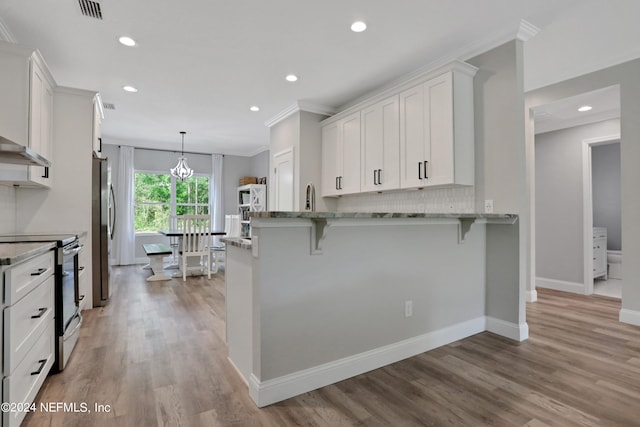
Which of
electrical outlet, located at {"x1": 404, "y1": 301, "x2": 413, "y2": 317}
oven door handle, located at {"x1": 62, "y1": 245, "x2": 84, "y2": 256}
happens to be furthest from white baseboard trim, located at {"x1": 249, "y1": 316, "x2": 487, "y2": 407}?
oven door handle, located at {"x1": 62, "y1": 245, "x2": 84, "y2": 256}

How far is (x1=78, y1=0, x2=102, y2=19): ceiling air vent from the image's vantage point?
250 centimetres

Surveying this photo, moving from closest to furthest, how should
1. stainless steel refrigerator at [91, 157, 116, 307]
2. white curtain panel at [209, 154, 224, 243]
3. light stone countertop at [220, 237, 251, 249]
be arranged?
light stone countertop at [220, 237, 251, 249]
stainless steel refrigerator at [91, 157, 116, 307]
white curtain panel at [209, 154, 224, 243]

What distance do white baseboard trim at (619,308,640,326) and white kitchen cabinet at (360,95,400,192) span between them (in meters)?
2.55

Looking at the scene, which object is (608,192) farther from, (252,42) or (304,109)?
(252,42)

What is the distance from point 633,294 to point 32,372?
191 inches

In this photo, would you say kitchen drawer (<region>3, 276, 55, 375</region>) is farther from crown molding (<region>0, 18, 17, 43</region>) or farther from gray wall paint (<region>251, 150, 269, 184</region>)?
gray wall paint (<region>251, 150, 269, 184</region>)

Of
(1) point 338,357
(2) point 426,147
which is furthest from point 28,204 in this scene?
(2) point 426,147

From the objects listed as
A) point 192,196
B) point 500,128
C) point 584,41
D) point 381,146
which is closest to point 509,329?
point 500,128

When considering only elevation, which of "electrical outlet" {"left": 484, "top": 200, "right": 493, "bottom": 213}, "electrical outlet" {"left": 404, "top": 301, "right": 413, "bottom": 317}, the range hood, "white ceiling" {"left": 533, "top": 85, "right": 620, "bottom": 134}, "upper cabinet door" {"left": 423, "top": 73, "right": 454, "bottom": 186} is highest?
"white ceiling" {"left": 533, "top": 85, "right": 620, "bottom": 134}

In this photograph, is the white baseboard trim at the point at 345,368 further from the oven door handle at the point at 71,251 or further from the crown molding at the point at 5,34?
the crown molding at the point at 5,34

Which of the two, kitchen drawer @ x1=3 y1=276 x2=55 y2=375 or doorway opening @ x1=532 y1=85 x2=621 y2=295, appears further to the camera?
doorway opening @ x1=532 y1=85 x2=621 y2=295

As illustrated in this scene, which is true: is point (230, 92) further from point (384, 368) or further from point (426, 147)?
point (384, 368)

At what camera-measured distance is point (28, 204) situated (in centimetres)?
356

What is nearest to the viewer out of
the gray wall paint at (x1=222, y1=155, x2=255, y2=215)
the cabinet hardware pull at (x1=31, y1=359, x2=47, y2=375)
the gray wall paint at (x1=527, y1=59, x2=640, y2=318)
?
the cabinet hardware pull at (x1=31, y1=359, x2=47, y2=375)
